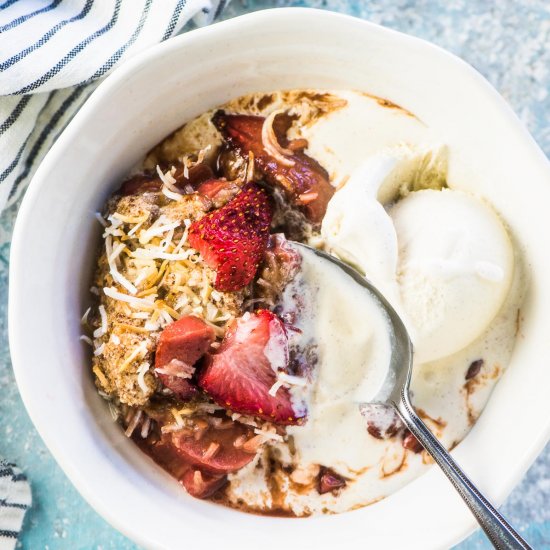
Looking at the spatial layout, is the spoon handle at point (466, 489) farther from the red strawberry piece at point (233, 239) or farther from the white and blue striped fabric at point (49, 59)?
the white and blue striped fabric at point (49, 59)

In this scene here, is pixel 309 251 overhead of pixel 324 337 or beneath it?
overhead

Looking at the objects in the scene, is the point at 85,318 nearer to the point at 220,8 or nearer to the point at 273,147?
the point at 273,147

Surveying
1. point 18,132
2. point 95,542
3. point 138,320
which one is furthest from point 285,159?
point 95,542

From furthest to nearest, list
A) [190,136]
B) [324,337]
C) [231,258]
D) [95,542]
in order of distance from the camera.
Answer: [95,542], [190,136], [324,337], [231,258]

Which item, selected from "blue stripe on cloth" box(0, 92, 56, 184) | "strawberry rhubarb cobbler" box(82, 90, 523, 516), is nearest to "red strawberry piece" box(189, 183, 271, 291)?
"strawberry rhubarb cobbler" box(82, 90, 523, 516)

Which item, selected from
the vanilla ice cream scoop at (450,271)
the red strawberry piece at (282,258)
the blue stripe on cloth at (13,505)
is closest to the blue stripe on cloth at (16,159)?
the red strawberry piece at (282,258)

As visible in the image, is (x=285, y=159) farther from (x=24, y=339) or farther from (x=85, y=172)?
(x=24, y=339)

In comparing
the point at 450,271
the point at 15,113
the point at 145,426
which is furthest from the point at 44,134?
the point at 450,271
